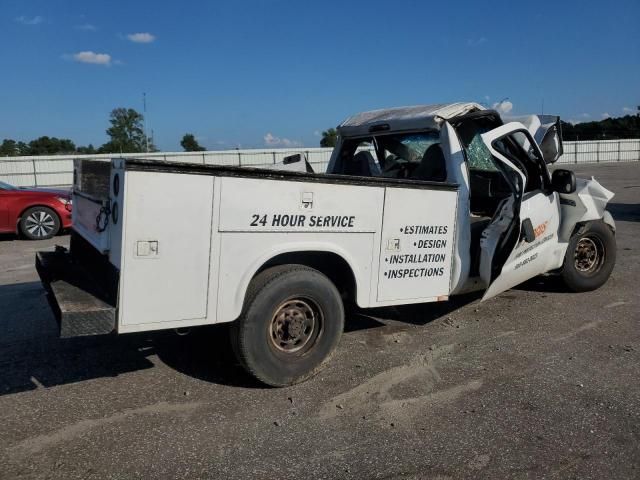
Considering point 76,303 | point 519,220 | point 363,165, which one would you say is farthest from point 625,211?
point 76,303

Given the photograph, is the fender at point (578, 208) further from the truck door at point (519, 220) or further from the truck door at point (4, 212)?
the truck door at point (4, 212)

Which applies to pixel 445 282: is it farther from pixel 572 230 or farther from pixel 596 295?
pixel 596 295

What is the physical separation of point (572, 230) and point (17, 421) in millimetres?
5523

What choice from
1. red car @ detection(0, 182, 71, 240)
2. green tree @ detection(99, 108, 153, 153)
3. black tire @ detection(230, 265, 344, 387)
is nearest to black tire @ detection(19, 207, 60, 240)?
red car @ detection(0, 182, 71, 240)

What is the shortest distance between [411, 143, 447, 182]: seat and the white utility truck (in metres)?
0.02

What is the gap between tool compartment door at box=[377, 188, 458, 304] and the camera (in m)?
4.34

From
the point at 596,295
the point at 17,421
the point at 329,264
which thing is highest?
the point at 329,264

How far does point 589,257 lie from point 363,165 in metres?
2.90

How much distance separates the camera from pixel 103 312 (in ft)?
10.8

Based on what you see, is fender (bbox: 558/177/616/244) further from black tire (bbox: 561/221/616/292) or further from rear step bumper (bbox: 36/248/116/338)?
rear step bumper (bbox: 36/248/116/338)

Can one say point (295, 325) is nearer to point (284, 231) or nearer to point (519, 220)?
point (284, 231)

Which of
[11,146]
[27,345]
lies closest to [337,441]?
A: [27,345]

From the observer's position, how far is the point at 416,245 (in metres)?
4.50

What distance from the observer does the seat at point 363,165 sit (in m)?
6.37
